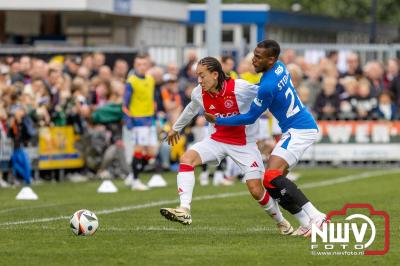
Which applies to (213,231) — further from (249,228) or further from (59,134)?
(59,134)

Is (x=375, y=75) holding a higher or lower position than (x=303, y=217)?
lower

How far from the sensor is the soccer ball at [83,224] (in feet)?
43.6

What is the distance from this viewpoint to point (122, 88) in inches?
1032

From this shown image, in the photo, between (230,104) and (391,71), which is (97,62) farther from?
(230,104)

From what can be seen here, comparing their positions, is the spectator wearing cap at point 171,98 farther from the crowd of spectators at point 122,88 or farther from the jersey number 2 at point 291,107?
the jersey number 2 at point 291,107

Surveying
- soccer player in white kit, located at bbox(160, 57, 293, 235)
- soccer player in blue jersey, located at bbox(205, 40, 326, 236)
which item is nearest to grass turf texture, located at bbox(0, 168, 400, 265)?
soccer player in blue jersey, located at bbox(205, 40, 326, 236)

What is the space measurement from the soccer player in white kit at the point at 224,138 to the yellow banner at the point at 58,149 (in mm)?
10197

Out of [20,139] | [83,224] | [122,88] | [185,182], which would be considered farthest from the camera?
[122,88]

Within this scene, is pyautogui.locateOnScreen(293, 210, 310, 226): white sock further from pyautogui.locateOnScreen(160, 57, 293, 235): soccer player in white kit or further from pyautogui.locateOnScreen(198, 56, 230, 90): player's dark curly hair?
pyautogui.locateOnScreen(198, 56, 230, 90): player's dark curly hair

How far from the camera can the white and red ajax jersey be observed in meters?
14.0

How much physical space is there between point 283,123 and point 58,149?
11484 millimetres

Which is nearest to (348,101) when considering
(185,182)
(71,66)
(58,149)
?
(71,66)

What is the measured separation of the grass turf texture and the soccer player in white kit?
0.47 metres

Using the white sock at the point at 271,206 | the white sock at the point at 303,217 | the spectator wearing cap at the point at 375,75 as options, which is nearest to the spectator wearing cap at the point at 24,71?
the spectator wearing cap at the point at 375,75
